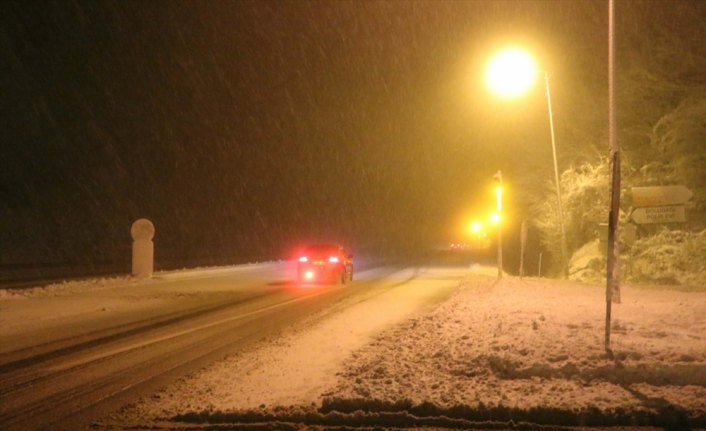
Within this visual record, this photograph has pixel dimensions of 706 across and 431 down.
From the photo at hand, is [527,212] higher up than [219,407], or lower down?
higher up

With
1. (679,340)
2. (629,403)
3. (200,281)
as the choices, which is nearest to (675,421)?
(629,403)

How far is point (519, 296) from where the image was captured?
21.7 meters

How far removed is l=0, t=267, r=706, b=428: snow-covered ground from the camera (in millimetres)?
8312

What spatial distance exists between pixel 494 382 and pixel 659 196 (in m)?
14.1

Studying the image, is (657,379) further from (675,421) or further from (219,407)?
(219,407)

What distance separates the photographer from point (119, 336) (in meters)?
15.7

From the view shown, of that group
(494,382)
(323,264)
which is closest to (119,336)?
(494,382)

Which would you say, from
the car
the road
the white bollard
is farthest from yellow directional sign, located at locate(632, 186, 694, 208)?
the white bollard

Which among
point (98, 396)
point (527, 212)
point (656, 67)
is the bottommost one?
point (98, 396)

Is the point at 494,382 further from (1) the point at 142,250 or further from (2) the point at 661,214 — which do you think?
(1) the point at 142,250

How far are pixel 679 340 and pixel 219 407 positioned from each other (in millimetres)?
7588

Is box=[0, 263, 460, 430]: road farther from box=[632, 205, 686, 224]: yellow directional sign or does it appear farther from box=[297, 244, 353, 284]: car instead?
box=[632, 205, 686, 224]: yellow directional sign

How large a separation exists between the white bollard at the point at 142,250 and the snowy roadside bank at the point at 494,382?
21176 millimetres

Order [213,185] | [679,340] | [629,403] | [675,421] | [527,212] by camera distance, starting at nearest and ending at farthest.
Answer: [675,421], [629,403], [679,340], [527,212], [213,185]
